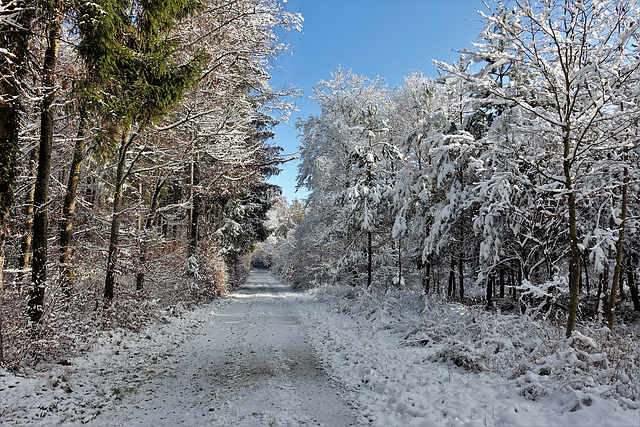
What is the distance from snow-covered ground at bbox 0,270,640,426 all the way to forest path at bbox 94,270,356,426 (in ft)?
0.06

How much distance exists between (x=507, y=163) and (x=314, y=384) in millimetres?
5986

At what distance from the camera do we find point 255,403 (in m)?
4.82

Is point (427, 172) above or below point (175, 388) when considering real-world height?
above

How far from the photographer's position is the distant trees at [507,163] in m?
4.91

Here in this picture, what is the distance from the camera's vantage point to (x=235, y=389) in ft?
17.6

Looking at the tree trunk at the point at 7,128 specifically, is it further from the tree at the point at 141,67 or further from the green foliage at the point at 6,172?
the tree at the point at 141,67

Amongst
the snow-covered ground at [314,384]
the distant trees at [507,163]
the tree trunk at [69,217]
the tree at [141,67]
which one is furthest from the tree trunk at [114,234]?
the distant trees at [507,163]

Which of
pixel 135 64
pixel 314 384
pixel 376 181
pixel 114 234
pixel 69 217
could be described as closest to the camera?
pixel 314 384

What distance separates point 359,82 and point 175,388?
1864cm

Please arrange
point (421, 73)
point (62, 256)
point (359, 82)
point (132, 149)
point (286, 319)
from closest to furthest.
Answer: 1. point (62, 256)
2. point (132, 149)
3. point (286, 319)
4. point (359, 82)
5. point (421, 73)

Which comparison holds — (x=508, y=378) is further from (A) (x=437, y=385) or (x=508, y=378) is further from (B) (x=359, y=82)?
(B) (x=359, y=82)

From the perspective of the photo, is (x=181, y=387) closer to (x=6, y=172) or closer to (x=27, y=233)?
(x=6, y=172)

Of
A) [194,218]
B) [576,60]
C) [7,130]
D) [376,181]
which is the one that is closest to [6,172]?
[7,130]

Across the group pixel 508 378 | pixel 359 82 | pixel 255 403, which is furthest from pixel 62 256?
pixel 359 82
